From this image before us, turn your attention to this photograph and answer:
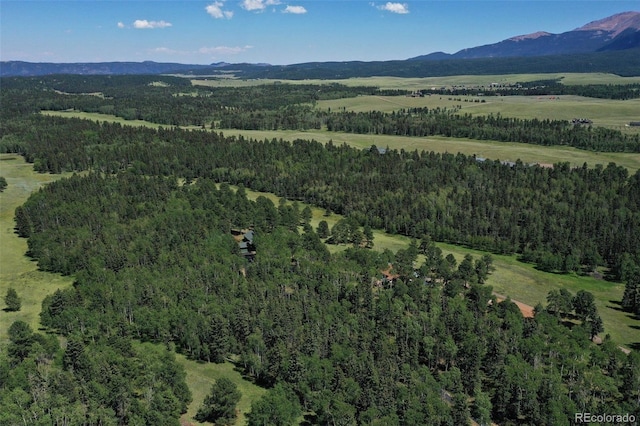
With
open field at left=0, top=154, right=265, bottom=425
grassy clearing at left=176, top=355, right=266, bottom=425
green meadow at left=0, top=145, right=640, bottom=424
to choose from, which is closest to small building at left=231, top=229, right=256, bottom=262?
green meadow at left=0, top=145, right=640, bottom=424

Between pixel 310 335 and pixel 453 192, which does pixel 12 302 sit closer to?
pixel 310 335

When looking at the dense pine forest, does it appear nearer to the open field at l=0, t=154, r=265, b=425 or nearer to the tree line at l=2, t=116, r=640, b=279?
the tree line at l=2, t=116, r=640, b=279

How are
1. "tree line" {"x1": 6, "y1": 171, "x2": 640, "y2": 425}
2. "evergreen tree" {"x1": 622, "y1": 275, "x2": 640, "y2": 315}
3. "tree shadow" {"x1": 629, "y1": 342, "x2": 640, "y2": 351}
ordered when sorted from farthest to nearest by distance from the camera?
"evergreen tree" {"x1": 622, "y1": 275, "x2": 640, "y2": 315}, "tree shadow" {"x1": 629, "y1": 342, "x2": 640, "y2": 351}, "tree line" {"x1": 6, "y1": 171, "x2": 640, "y2": 425}

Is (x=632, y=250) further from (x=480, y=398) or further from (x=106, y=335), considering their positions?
(x=106, y=335)

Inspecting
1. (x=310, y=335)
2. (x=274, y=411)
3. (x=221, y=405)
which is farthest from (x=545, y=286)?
(x=221, y=405)

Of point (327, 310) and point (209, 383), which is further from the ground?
point (327, 310)

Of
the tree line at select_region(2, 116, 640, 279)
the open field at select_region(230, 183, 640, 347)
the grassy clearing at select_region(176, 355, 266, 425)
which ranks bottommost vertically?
the grassy clearing at select_region(176, 355, 266, 425)
